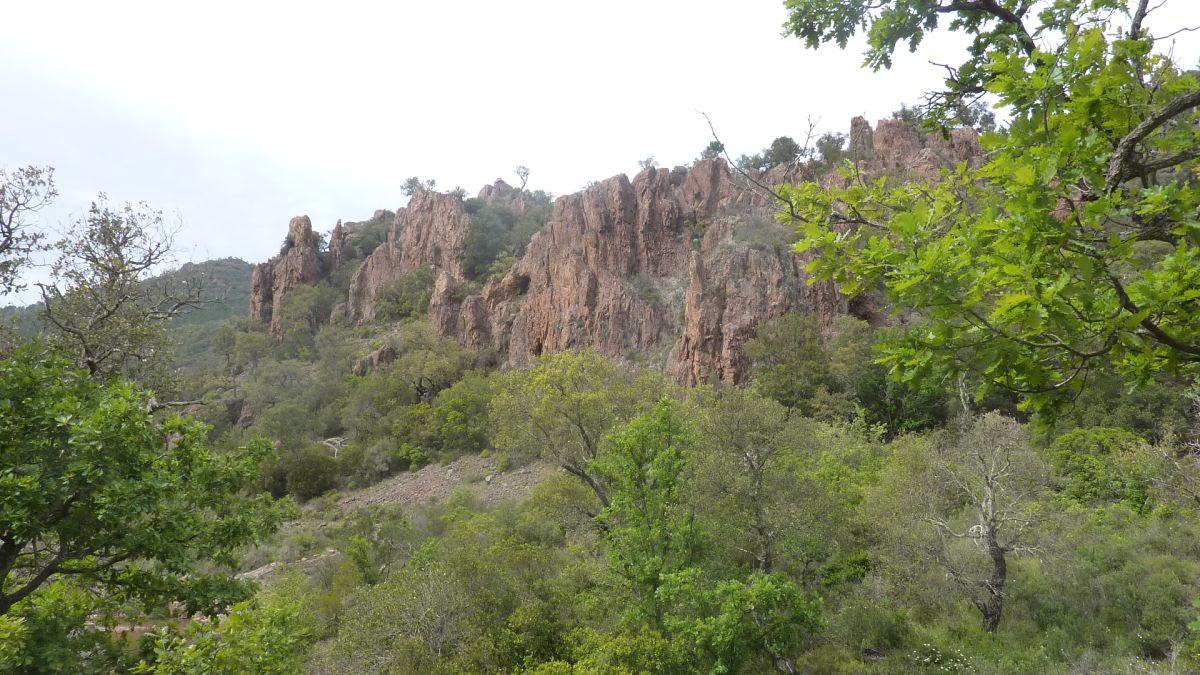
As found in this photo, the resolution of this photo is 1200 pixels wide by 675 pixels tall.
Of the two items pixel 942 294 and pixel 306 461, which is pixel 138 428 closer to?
pixel 942 294

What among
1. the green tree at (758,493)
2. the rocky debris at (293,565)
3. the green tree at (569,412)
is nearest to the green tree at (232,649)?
the green tree at (758,493)

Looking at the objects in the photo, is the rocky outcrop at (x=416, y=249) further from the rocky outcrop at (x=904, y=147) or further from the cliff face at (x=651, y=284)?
the rocky outcrop at (x=904, y=147)

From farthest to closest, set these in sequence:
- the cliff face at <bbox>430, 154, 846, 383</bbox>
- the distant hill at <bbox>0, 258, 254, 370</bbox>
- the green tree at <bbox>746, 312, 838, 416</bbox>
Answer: the distant hill at <bbox>0, 258, 254, 370</bbox> < the cliff face at <bbox>430, 154, 846, 383</bbox> < the green tree at <bbox>746, 312, 838, 416</bbox>

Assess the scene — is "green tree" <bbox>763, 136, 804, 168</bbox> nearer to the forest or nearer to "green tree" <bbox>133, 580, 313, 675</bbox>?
the forest

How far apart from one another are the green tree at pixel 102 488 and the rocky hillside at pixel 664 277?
2315cm

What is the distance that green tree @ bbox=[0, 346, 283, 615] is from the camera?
5.31m

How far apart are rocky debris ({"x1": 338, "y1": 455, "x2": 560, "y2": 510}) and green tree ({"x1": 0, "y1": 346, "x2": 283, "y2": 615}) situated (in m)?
16.6

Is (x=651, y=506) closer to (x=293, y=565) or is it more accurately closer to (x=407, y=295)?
(x=293, y=565)

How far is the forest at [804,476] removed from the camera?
8.81 feet

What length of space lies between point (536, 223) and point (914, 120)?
171ft

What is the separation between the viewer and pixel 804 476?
485 inches

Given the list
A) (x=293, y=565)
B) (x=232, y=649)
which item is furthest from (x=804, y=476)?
(x=293, y=565)

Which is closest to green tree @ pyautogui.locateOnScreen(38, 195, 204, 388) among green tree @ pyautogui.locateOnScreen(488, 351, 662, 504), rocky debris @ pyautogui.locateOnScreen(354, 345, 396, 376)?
green tree @ pyautogui.locateOnScreen(488, 351, 662, 504)

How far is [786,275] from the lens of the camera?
29922mm
